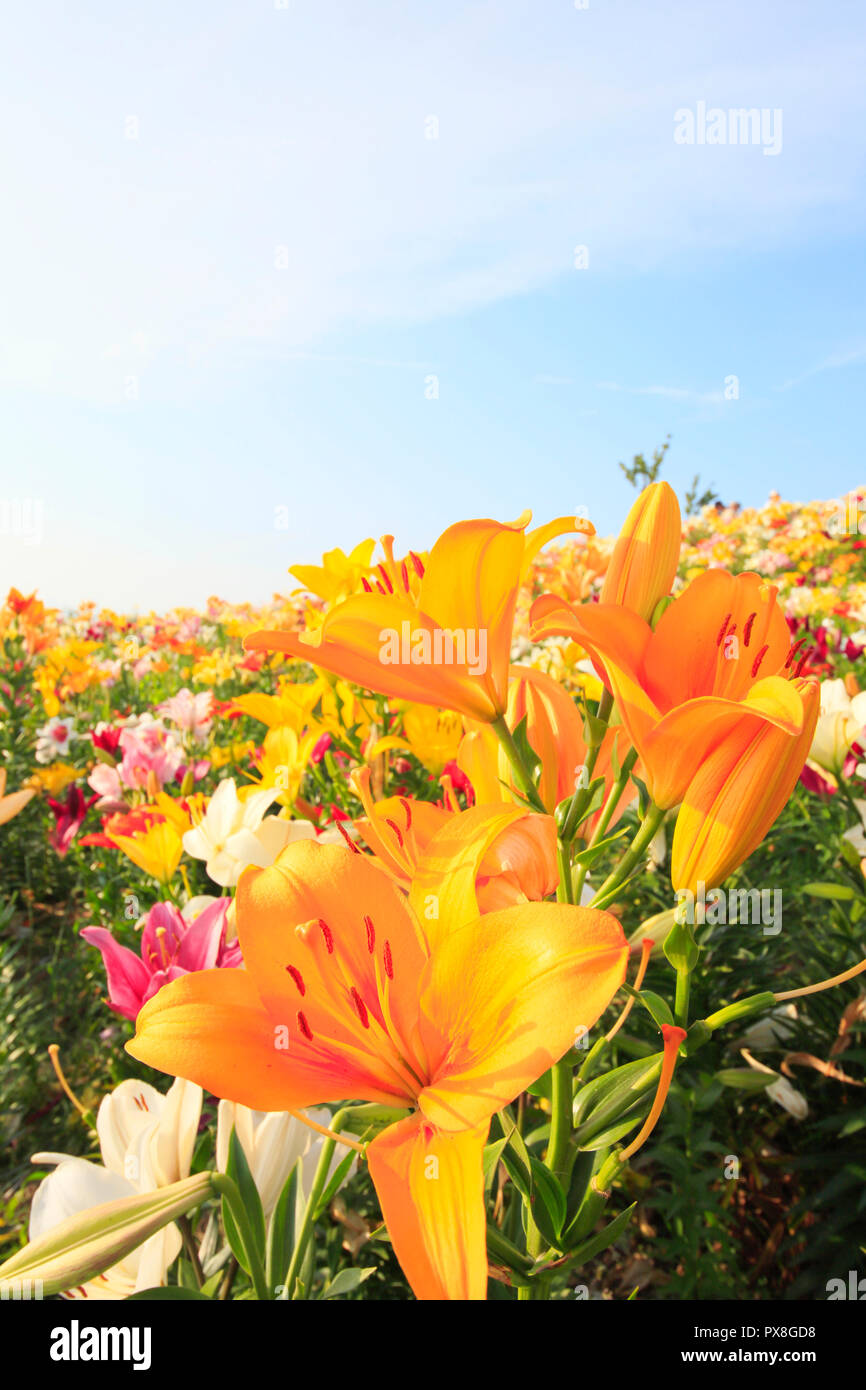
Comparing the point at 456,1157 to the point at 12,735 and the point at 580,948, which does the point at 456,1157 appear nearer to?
the point at 580,948

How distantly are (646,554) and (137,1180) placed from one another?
2.45 ft

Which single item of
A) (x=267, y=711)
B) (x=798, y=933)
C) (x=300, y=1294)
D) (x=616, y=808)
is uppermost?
(x=267, y=711)

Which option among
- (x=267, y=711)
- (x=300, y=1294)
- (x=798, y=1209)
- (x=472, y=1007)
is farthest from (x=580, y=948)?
(x=798, y=1209)

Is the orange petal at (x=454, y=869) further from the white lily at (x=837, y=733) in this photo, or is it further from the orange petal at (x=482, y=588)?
the white lily at (x=837, y=733)

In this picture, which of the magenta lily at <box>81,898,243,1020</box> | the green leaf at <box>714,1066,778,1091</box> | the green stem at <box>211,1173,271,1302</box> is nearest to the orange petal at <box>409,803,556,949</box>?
the green stem at <box>211,1173,271,1302</box>

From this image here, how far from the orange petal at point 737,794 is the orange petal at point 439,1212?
0.23m

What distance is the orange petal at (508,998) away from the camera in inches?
17.6

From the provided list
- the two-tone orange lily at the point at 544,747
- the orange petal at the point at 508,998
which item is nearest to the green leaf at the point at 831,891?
the two-tone orange lily at the point at 544,747

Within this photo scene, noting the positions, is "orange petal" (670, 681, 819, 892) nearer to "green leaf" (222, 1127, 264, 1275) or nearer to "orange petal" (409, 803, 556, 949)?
"orange petal" (409, 803, 556, 949)

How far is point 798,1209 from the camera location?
1462 mm

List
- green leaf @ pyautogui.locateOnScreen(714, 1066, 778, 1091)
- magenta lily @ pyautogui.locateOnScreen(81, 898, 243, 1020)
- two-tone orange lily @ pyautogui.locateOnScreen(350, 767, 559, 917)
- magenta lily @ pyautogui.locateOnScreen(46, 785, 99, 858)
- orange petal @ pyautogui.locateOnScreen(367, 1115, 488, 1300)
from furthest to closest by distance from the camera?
magenta lily @ pyautogui.locateOnScreen(46, 785, 99, 858)
green leaf @ pyautogui.locateOnScreen(714, 1066, 778, 1091)
magenta lily @ pyautogui.locateOnScreen(81, 898, 243, 1020)
two-tone orange lily @ pyautogui.locateOnScreen(350, 767, 559, 917)
orange petal @ pyautogui.locateOnScreen(367, 1115, 488, 1300)

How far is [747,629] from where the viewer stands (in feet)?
1.93

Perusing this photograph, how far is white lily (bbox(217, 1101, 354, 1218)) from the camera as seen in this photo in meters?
0.77
